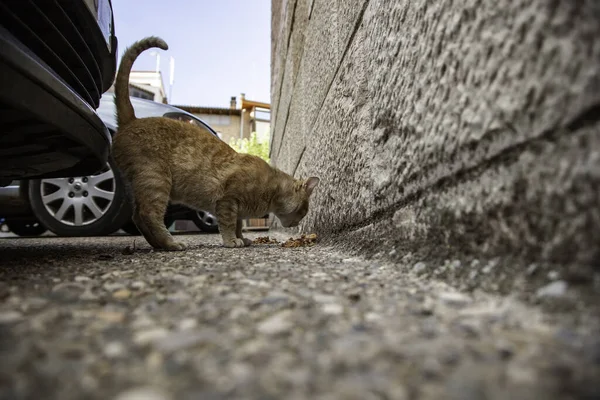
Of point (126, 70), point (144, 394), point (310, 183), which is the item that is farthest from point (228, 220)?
point (144, 394)

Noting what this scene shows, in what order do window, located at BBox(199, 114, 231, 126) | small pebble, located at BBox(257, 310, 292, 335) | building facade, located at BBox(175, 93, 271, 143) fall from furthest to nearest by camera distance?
window, located at BBox(199, 114, 231, 126) < building facade, located at BBox(175, 93, 271, 143) < small pebble, located at BBox(257, 310, 292, 335)

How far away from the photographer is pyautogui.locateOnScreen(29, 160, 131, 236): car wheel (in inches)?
158

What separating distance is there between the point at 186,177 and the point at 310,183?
94 centimetres

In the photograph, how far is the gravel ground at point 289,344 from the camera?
54 centimetres

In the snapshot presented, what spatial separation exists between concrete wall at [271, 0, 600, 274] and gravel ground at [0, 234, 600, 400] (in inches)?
6.6

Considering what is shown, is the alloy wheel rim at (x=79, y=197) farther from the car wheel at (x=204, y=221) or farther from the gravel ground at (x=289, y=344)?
the gravel ground at (x=289, y=344)

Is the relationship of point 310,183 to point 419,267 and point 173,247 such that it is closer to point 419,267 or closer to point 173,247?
point 173,247

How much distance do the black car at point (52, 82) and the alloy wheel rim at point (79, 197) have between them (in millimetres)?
1862

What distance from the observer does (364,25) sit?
5.83ft

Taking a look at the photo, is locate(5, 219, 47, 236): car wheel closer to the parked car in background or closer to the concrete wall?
the parked car in background

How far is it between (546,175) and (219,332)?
0.73m

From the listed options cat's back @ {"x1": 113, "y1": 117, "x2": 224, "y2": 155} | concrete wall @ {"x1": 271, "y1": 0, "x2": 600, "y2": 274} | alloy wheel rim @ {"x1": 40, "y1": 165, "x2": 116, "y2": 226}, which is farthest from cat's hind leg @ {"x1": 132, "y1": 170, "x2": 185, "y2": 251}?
alloy wheel rim @ {"x1": 40, "y1": 165, "x2": 116, "y2": 226}

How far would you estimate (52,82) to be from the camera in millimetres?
1460

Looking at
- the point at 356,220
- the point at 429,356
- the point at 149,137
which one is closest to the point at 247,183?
the point at 149,137
